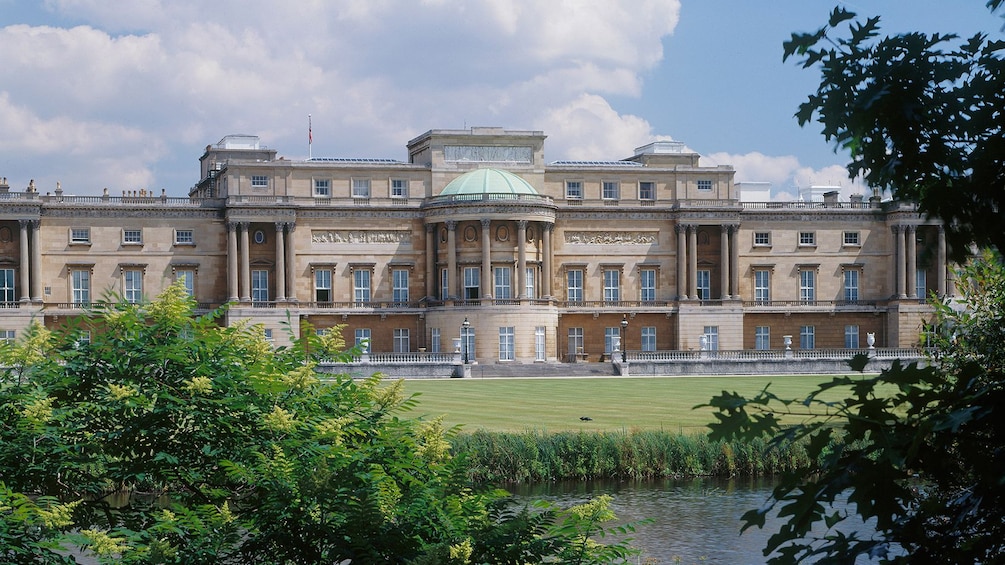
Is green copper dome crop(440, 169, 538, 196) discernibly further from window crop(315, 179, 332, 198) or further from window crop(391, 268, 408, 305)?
window crop(315, 179, 332, 198)

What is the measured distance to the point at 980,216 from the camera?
18.4ft

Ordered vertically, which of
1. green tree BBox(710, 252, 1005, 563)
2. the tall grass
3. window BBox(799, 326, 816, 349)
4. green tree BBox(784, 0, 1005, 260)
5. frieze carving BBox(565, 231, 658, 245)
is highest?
frieze carving BBox(565, 231, 658, 245)

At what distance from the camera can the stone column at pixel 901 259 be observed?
7481 centimetres

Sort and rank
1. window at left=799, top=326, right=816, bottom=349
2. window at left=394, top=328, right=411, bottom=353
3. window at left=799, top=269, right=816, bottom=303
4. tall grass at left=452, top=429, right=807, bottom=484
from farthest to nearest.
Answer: window at left=799, top=326, right=816, bottom=349 < window at left=799, top=269, right=816, bottom=303 < window at left=394, top=328, right=411, bottom=353 < tall grass at left=452, top=429, right=807, bottom=484

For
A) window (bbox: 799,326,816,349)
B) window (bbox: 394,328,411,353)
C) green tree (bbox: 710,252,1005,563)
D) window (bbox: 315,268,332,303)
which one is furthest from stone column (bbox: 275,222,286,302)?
green tree (bbox: 710,252,1005,563)

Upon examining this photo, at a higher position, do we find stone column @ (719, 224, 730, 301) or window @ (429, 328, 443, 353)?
stone column @ (719, 224, 730, 301)

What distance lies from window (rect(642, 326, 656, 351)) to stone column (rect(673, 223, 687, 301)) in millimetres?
2643

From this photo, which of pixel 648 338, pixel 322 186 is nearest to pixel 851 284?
pixel 648 338

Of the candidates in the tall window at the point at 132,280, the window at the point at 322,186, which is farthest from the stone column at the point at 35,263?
the window at the point at 322,186

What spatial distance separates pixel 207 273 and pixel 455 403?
34.0m

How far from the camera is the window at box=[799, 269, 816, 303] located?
75.6 m

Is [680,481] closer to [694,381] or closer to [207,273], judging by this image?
[694,381]

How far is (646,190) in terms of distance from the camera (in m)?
74.9

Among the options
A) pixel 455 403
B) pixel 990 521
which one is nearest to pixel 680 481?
pixel 455 403
